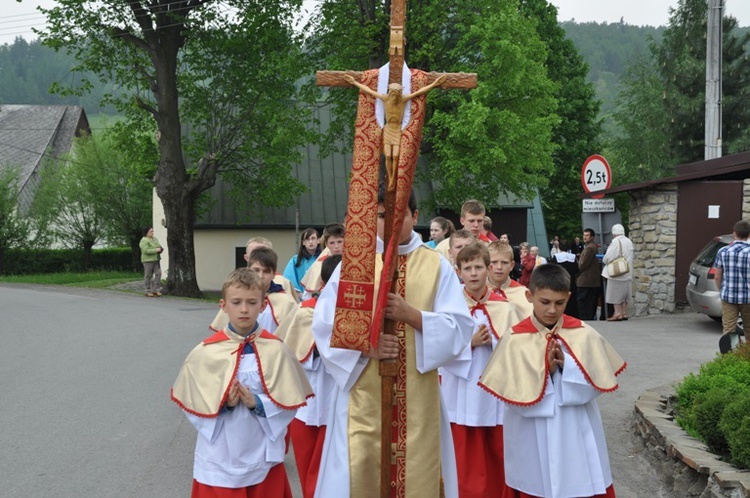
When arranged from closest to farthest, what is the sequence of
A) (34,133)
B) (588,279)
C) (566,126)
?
(588,279) < (566,126) < (34,133)

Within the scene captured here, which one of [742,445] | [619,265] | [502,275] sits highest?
[502,275]

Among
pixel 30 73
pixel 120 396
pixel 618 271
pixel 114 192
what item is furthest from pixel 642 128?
pixel 30 73

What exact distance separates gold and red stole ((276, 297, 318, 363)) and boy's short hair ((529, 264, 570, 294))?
1700mm

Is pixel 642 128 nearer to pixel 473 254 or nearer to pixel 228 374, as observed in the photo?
pixel 473 254

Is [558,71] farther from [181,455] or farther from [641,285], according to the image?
[181,455]

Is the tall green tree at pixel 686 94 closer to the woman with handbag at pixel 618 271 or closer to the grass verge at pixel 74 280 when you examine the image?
the grass verge at pixel 74 280

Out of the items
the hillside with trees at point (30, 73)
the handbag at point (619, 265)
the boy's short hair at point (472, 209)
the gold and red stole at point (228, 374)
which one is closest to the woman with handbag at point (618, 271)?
the handbag at point (619, 265)

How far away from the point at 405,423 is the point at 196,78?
80.8ft

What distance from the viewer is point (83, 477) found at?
7.35 meters

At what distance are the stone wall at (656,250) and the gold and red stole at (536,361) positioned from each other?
1311cm

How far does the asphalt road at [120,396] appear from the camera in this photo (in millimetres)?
7320

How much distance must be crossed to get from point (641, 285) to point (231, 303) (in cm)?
1457

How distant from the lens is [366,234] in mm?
4184

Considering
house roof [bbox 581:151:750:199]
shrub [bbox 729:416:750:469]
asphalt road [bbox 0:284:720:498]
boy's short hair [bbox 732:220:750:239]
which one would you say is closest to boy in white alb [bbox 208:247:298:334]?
asphalt road [bbox 0:284:720:498]
